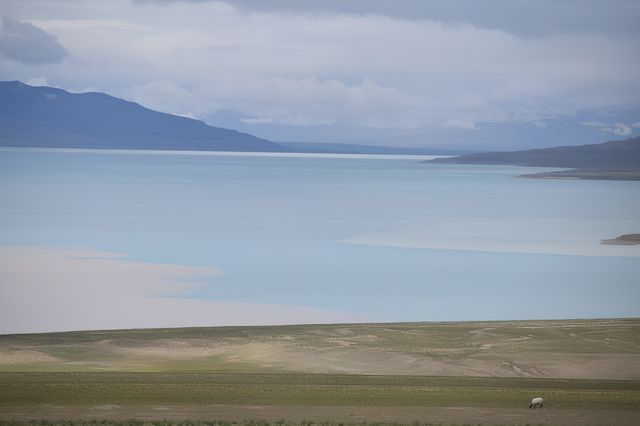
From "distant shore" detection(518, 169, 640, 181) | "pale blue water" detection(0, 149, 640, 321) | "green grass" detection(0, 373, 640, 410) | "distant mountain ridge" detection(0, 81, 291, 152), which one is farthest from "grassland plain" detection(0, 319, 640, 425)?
"distant mountain ridge" detection(0, 81, 291, 152)

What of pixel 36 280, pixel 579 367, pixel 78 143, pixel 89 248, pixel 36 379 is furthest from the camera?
pixel 78 143

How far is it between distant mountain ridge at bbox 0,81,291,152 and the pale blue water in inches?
4808

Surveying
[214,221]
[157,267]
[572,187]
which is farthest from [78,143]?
[157,267]

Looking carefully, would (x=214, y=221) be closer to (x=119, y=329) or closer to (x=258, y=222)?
(x=258, y=222)

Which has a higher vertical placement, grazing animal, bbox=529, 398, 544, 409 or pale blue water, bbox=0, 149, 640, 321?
pale blue water, bbox=0, 149, 640, 321

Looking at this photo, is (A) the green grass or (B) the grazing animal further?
(A) the green grass

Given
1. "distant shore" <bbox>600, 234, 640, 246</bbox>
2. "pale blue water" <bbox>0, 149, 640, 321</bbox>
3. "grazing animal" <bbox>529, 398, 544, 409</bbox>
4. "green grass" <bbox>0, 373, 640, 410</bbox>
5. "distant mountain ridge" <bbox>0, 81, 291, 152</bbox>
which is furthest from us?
"distant mountain ridge" <bbox>0, 81, 291, 152</bbox>

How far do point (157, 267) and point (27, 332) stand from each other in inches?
253

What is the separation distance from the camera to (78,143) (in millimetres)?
170125

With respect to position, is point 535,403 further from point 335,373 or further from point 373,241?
point 373,241

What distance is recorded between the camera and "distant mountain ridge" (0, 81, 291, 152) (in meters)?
172

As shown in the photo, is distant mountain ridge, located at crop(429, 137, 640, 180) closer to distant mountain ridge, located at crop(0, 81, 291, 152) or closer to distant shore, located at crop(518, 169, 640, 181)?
distant shore, located at crop(518, 169, 640, 181)

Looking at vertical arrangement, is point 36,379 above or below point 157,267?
below

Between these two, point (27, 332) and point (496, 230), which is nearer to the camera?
point (27, 332)
